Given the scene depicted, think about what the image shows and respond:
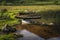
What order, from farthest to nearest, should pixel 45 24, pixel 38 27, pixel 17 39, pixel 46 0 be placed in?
pixel 46 0, pixel 45 24, pixel 38 27, pixel 17 39

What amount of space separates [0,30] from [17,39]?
165 centimetres

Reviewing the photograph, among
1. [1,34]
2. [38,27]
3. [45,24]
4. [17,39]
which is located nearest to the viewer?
[17,39]

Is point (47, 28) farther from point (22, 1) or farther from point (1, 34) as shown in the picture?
point (22, 1)

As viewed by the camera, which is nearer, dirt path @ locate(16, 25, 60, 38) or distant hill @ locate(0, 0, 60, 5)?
A: dirt path @ locate(16, 25, 60, 38)

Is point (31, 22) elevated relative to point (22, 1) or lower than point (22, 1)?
lower

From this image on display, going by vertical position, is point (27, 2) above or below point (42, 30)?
above

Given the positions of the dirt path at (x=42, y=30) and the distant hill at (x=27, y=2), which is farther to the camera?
the distant hill at (x=27, y=2)

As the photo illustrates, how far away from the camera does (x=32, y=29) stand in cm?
847

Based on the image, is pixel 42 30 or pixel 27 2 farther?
pixel 27 2

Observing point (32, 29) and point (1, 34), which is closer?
point (1, 34)

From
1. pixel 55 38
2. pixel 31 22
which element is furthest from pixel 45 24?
pixel 55 38

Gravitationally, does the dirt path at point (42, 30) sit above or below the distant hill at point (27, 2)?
below

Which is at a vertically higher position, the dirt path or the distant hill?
the distant hill

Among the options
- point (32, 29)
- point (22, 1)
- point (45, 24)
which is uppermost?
point (22, 1)
